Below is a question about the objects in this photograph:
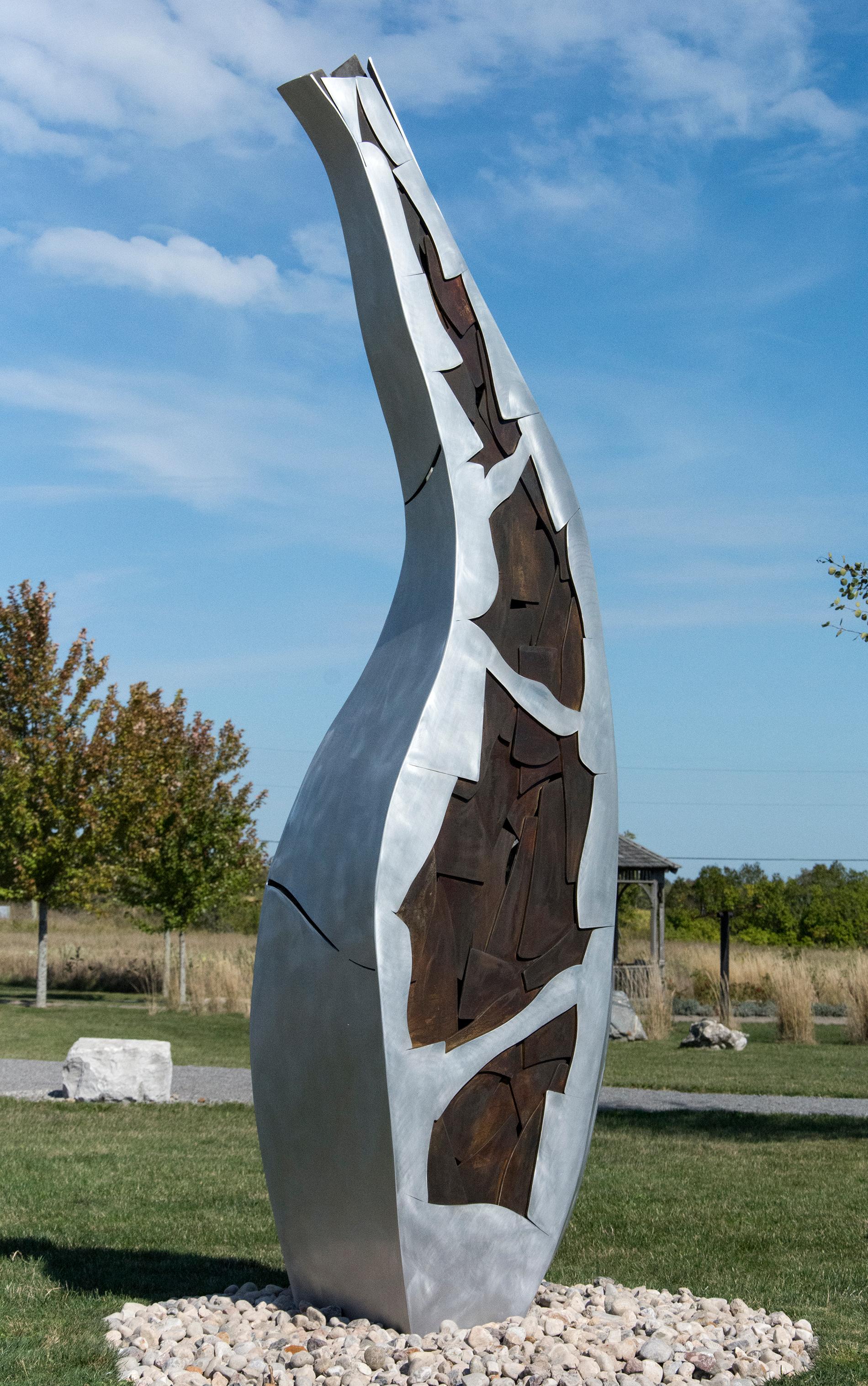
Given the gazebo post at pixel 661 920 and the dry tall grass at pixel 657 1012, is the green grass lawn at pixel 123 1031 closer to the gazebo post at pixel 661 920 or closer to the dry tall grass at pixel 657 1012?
the dry tall grass at pixel 657 1012

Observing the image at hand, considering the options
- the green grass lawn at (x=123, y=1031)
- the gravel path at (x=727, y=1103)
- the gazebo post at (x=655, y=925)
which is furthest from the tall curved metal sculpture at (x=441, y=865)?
the gazebo post at (x=655, y=925)

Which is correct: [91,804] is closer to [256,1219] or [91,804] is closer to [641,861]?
[641,861]

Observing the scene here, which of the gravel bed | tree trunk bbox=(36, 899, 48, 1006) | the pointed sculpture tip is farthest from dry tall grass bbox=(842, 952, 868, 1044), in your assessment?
the pointed sculpture tip

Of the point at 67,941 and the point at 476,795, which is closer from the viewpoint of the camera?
the point at 476,795

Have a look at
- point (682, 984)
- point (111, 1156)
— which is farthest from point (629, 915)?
point (111, 1156)

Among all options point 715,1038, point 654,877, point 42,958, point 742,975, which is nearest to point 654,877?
point 654,877

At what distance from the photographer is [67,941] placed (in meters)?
34.7

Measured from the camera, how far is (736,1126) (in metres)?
11.2

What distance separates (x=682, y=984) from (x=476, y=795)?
20575mm

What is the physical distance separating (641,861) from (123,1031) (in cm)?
1141

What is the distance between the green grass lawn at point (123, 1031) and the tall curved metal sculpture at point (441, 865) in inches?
393

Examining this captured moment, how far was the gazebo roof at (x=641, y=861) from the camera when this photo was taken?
81.1ft

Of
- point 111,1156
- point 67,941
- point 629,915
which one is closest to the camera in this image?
point 111,1156

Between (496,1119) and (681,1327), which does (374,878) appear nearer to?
(496,1119)
